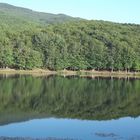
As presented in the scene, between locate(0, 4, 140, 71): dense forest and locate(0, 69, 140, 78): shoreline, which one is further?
locate(0, 4, 140, 71): dense forest

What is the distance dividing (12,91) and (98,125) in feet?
98.8

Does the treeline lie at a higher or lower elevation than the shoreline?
higher

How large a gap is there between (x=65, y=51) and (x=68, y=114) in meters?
94.6

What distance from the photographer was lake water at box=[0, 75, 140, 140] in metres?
35.5

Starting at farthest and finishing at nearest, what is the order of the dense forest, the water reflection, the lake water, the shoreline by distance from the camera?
the dense forest → the shoreline → the water reflection → the lake water

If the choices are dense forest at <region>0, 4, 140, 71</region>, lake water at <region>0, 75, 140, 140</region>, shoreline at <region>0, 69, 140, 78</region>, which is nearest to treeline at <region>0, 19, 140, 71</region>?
dense forest at <region>0, 4, 140, 71</region>

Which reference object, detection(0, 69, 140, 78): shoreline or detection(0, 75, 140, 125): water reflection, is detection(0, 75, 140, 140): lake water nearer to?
detection(0, 75, 140, 125): water reflection

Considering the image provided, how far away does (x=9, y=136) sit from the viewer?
32781 mm

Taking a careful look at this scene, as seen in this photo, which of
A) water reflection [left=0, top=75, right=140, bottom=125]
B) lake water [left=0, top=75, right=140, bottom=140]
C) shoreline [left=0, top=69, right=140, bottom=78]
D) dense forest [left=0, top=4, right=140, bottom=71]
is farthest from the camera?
dense forest [left=0, top=4, right=140, bottom=71]

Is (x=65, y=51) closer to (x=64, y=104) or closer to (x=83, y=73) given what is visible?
Answer: (x=83, y=73)

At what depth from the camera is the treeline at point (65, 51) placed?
13062cm

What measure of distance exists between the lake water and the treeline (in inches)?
2223

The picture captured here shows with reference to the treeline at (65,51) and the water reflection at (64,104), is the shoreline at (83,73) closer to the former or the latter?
the treeline at (65,51)

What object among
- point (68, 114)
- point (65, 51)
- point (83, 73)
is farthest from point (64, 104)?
point (65, 51)
